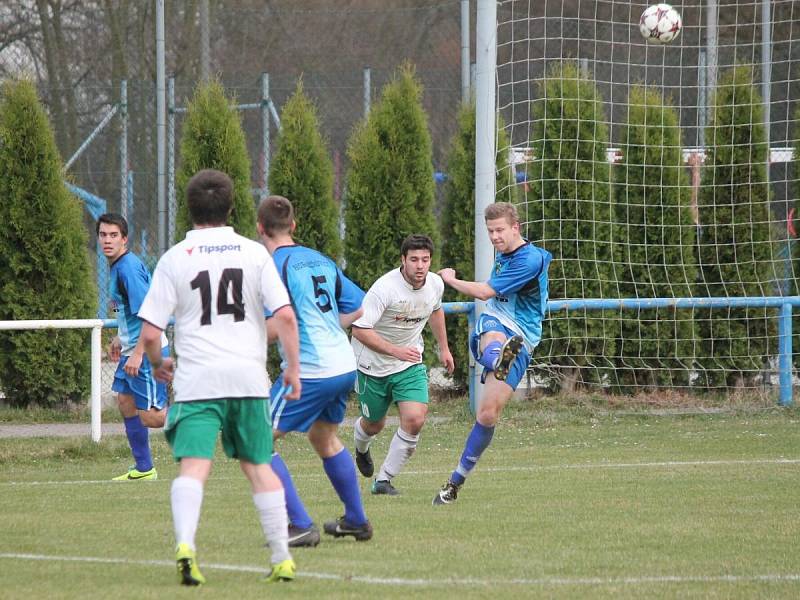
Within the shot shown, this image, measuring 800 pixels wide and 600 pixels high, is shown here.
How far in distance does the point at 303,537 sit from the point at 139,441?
3.57 m

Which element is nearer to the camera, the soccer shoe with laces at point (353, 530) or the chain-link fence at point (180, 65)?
the soccer shoe with laces at point (353, 530)

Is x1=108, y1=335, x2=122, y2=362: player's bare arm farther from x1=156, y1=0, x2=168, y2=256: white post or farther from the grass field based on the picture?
x1=156, y1=0, x2=168, y2=256: white post

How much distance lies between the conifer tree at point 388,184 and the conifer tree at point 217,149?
1.29m

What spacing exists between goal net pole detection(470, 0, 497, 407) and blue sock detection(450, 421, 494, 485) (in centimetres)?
469

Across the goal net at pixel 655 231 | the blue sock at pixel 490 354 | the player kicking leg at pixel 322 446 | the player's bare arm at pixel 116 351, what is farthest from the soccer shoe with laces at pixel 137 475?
the goal net at pixel 655 231

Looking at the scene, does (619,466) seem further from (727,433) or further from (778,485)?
(727,433)

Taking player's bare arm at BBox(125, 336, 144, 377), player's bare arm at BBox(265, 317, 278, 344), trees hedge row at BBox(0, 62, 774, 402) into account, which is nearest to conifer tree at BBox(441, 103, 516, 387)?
trees hedge row at BBox(0, 62, 774, 402)

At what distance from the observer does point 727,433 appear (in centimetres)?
1214

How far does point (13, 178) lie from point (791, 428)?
8.75 metres

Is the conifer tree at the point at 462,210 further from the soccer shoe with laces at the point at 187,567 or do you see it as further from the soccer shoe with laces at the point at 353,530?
the soccer shoe with laces at the point at 187,567

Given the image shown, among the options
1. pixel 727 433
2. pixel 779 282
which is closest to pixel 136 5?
pixel 779 282

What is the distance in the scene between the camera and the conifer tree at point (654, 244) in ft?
50.0

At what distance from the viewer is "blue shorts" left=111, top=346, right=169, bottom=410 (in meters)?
9.68

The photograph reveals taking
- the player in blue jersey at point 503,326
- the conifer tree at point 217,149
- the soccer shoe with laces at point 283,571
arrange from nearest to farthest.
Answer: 1. the soccer shoe with laces at point 283,571
2. the player in blue jersey at point 503,326
3. the conifer tree at point 217,149
